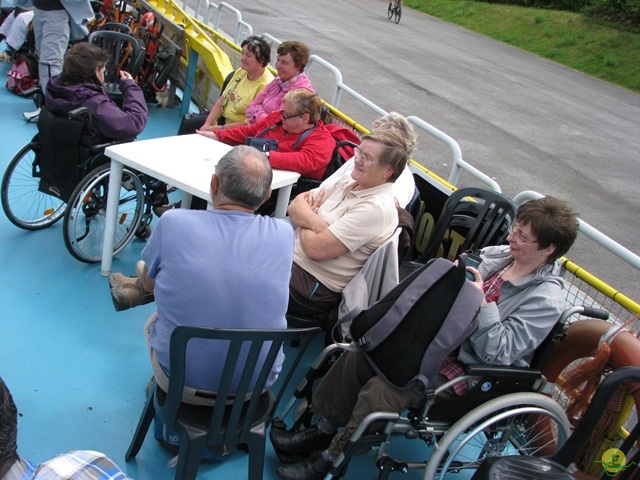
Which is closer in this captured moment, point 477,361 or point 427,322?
point 427,322

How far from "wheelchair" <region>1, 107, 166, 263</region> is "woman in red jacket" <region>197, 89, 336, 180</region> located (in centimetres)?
77

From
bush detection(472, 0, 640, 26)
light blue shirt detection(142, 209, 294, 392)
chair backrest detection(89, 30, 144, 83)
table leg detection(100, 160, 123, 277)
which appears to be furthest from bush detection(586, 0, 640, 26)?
light blue shirt detection(142, 209, 294, 392)

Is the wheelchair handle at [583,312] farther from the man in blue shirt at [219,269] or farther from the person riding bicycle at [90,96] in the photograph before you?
Answer: the person riding bicycle at [90,96]

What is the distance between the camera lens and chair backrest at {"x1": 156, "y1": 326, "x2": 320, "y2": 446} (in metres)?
1.84

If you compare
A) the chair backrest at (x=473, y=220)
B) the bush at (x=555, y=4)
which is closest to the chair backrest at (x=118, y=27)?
the chair backrest at (x=473, y=220)

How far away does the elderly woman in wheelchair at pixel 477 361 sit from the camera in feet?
7.73

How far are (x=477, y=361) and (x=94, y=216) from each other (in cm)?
230

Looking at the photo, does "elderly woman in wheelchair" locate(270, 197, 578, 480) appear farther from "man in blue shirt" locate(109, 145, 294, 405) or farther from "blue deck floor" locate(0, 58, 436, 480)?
"man in blue shirt" locate(109, 145, 294, 405)

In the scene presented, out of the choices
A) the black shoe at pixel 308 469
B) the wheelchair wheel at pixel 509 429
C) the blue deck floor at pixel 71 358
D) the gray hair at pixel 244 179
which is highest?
the gray hair at pixel 244 179

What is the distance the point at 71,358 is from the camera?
9.61ft

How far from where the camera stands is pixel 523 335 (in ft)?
7.84

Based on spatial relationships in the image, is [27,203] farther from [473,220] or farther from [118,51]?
[473,220]

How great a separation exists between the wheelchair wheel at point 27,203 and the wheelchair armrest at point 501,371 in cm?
264

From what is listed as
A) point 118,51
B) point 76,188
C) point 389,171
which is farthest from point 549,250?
point 118,51
